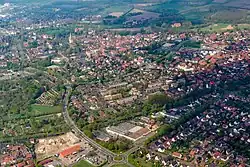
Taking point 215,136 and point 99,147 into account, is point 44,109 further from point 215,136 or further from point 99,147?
point 215,136

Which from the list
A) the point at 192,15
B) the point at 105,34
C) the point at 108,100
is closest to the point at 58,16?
the point at 105,34

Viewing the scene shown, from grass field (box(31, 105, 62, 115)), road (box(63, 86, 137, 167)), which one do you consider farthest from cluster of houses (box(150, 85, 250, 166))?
grass field (box(31, 105, 62, 115))

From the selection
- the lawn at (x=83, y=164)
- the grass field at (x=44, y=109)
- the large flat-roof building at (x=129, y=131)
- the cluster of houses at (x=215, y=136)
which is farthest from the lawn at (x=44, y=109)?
the cluster of houses at (x=215, y=136)

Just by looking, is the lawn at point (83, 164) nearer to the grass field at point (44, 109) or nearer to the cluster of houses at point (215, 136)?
the cluster of houses at point (215, 136)

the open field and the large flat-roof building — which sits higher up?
the large flat-roof building

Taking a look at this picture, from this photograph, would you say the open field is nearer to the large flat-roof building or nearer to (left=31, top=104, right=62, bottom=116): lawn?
the large flat-roof building

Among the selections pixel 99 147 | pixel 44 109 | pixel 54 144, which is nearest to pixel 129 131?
pixel 99 147

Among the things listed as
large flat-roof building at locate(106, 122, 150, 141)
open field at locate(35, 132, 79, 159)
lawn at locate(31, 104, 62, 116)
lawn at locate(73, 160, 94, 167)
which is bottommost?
lawn at locate(73, 160, 94, 167)

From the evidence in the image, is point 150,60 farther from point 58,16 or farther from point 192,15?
point 58,16
